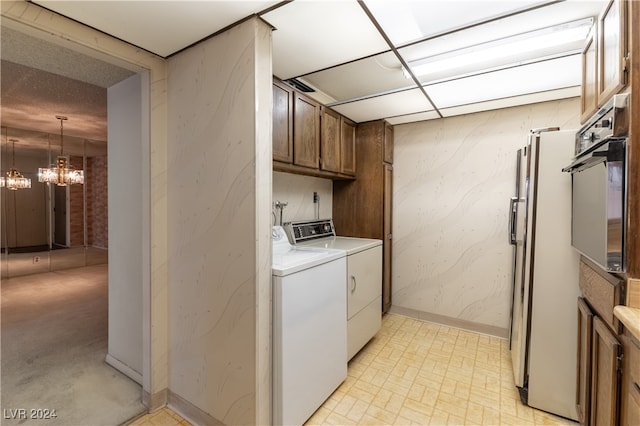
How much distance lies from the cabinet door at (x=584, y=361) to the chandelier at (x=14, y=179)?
8070 millimetres

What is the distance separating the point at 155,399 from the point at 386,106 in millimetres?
3010

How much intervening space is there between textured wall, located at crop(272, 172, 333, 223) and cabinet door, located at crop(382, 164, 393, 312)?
2.14 ft

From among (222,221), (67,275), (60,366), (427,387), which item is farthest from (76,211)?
(427,387)

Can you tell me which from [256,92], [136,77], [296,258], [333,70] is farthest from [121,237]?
[333,70]

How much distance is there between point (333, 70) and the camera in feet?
6.84

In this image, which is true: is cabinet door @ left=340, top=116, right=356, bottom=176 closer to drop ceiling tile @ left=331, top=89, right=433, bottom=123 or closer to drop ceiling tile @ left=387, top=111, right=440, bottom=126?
drop ceiling tile @ left=331, top=89, right=433, bottom=123

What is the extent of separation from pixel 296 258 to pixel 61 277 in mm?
5515

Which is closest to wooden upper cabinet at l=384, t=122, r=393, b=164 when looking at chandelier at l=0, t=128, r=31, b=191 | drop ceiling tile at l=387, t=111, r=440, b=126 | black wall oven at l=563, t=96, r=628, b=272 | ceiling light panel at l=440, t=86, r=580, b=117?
drop ceiling tile at l=387, t=111, r=440, b=126

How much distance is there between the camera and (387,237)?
129 inches

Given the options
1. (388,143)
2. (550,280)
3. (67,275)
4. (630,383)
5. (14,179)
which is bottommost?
(67,275)

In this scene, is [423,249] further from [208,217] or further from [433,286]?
[208,217]

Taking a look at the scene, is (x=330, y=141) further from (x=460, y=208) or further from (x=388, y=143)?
(x=460, y=208)

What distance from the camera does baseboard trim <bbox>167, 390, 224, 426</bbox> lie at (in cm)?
173

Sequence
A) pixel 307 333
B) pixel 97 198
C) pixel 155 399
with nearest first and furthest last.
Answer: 1. pixel 307 333
2. pixel 155 399
3. pixel 97 198
